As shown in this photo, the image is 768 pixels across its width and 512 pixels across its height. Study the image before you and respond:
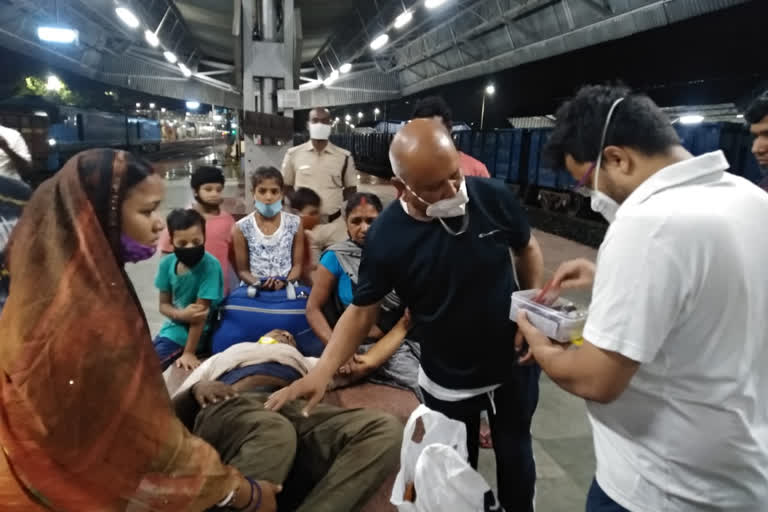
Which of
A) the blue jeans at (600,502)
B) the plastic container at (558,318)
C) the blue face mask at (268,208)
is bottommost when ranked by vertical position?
the blue jeans at (600,502)

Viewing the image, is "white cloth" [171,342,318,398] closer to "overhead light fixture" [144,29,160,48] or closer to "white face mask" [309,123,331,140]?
"white face mask" [309,123,331,140]

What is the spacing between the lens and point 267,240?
334 cm

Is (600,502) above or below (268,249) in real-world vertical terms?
below

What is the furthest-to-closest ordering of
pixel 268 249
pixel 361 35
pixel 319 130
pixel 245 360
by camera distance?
1. pixel 361 35
2. pixel 319 130
3. pixel 268 249
4. pixel 245 360

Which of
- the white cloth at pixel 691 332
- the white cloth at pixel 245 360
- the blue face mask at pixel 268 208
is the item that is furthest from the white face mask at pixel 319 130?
the white cloth at pixel 691 332

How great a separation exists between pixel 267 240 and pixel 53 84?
77.2ft

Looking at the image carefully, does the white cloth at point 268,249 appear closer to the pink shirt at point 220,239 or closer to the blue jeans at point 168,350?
the pink shirt at point 220,239

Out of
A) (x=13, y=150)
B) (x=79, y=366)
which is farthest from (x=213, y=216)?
(x=79, y=366)

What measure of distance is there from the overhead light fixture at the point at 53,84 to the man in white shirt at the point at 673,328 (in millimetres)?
24856

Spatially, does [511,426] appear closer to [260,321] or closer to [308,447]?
[308,447]

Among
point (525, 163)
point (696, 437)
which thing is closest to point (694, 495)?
point (696, 437)

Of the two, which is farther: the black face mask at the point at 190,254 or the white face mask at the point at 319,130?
the white face mask at the point at 319,130

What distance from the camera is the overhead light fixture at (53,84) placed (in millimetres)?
21125

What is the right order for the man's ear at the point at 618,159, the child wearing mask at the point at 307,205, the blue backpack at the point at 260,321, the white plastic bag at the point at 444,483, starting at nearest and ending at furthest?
the man's ear at the point at 618,159 → the white plastic bag at the point at 444,483 → the blue backpack at the point at 260,321 → the child wearing mask at the point at 307,205
